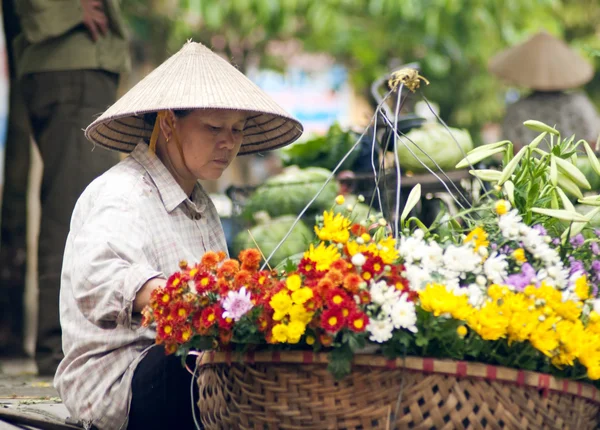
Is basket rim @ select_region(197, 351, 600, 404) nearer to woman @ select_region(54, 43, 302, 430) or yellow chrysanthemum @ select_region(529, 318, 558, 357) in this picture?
yellow chrysanthemum @ select_region(529, 318, 558, 357)

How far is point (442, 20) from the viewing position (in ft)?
34.8

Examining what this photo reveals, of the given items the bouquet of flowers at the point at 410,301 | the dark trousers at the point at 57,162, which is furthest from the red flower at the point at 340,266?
the dark trousers at the point at 57,162

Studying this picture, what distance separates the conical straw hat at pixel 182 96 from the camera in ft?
9.53

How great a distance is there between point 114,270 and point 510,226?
3.32 ft

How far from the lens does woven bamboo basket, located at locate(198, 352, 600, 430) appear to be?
2.10 m

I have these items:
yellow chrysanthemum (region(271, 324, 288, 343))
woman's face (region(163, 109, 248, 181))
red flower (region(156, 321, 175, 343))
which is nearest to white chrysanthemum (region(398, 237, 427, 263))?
yellow chrysanthemum (region(271, 324, 288, 343))

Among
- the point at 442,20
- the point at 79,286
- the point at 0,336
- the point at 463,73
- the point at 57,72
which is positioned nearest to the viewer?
the point at 79,286

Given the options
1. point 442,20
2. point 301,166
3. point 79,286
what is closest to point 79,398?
point 79,286

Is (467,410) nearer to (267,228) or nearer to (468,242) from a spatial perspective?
(468,242)

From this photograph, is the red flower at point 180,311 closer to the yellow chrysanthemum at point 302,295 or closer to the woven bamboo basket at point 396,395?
the woven bamboo basket at point 396,395

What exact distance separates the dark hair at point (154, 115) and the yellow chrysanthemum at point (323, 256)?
0.95 meters

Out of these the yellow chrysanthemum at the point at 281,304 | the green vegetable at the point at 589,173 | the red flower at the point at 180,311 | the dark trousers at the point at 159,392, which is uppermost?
the green vegetable at the point at 589,173

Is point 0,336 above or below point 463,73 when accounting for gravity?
below

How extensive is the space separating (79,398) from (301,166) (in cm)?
258
